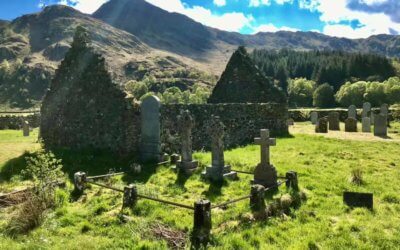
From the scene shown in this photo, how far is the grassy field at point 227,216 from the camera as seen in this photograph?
24.5ft

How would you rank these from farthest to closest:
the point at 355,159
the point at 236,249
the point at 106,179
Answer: the point at 355,159 < the point at 106,179 < the point at 236,249

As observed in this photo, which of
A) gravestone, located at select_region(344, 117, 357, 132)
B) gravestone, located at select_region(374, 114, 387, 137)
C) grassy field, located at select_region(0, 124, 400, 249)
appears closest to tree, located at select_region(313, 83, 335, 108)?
gravestone, located at select_region(344, 117, 357, 132)

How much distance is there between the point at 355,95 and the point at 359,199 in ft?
262

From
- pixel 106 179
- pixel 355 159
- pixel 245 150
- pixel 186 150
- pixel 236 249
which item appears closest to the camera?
pixel 236 249

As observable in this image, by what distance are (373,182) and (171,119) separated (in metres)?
8.81

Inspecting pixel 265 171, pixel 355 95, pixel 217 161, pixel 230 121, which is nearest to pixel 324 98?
pixel 355 95

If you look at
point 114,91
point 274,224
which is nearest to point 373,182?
point 274,224

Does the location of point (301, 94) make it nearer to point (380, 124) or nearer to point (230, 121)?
point (380, 124)

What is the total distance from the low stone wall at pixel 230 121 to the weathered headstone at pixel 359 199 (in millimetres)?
6617

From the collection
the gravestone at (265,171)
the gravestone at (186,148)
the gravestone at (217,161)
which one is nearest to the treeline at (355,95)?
the gravestone at (186,148)

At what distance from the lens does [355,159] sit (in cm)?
1617

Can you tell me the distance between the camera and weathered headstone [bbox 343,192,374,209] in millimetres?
9609

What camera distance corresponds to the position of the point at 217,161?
41.6 feet

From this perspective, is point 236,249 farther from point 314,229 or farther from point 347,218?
point 347,218
